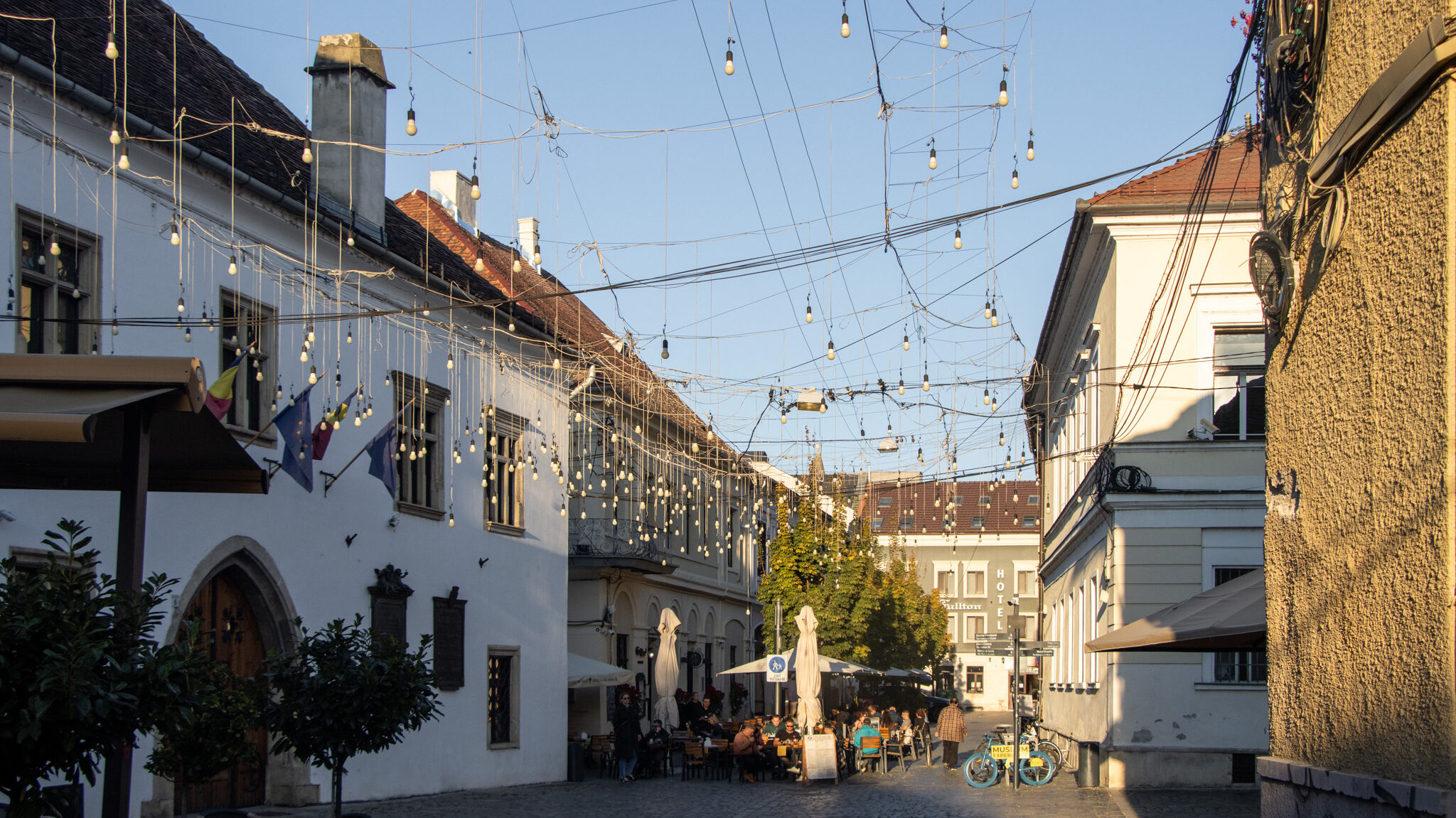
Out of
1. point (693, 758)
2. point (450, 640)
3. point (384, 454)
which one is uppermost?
point (384, 454)

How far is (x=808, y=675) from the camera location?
2611 centimetres

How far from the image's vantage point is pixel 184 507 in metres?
14.7

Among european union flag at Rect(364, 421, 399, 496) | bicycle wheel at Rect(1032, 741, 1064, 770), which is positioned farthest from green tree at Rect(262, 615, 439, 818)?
bicycle wheel at Rect(1032, 741, 1064, 770)

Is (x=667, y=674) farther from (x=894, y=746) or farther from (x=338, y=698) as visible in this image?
(x=338, y=698)

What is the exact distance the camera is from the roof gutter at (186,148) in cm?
1245

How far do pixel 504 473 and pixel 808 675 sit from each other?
7.06 meters

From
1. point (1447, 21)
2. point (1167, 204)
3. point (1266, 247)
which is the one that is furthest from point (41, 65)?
point (1167, 204)

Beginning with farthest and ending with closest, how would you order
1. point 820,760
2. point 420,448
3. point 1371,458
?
point 820,760 < point 420,448 < point 1371,458

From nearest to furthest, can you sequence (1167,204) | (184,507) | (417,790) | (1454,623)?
1. (1454,623)
2. (184,507)
3. (417,790)
4. (1167,204)

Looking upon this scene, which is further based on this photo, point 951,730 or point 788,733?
point 951,730

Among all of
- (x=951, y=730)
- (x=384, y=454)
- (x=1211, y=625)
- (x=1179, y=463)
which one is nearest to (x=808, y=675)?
(x=951, y=730)

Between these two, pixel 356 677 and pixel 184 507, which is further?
pixel 184 507

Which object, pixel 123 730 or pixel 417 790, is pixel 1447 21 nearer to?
pixel 123 730

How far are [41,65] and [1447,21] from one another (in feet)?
37.0
